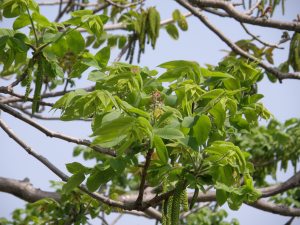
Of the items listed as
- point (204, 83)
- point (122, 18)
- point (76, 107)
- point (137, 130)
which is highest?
point (122, 18)

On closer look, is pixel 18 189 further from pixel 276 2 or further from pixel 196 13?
pixel 276 2

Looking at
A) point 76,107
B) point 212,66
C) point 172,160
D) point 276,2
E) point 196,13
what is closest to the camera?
point 76,107

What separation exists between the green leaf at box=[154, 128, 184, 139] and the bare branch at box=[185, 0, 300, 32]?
191 centimetres

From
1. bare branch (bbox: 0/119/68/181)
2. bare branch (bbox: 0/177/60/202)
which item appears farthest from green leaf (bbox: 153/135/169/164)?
bare branch (bbox: 0/177/60/202)

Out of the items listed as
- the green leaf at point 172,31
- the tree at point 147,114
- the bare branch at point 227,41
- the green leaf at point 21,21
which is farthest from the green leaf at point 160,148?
the green leaf at point 172,31

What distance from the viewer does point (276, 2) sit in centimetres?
377

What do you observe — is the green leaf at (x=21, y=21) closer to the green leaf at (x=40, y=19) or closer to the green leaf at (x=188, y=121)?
the green leaf at (x=40, y=19)

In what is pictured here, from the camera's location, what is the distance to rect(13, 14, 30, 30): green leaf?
220 cm

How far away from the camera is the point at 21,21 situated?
2.21 metres

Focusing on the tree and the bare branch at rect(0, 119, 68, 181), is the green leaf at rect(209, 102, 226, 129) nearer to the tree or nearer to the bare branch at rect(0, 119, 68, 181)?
the tree

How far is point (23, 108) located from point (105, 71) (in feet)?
9.46

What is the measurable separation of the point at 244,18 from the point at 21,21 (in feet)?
5.86

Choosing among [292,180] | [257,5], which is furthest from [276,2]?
[292,180]

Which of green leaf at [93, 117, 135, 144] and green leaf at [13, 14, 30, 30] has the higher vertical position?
green leaf at [13, 14, 30, 30]
